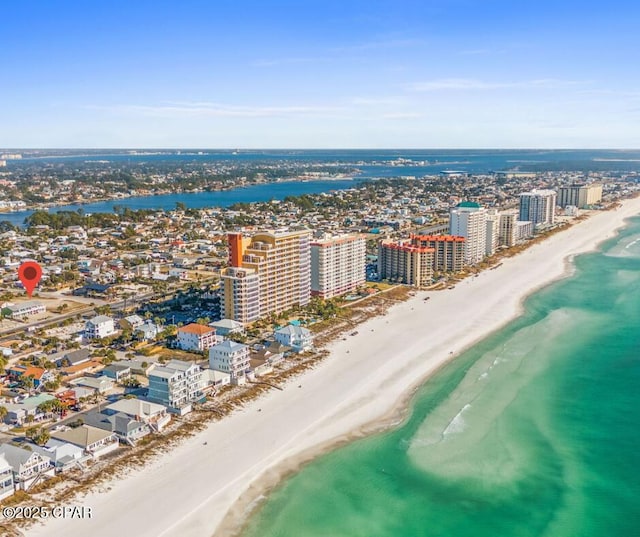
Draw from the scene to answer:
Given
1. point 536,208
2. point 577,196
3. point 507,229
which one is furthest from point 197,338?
point 577,196

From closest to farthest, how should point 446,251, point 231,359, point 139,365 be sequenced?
point 231,359 → point 139,365 → point 446,251

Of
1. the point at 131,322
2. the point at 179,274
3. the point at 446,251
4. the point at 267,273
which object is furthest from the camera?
the point at 446,251

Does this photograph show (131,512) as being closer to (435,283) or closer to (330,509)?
(330,509)

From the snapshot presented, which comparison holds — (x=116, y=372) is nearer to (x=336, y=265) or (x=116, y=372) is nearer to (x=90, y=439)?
(x=90, y=439)

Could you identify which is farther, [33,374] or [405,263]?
[405,263]

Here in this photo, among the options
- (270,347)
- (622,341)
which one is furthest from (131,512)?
(622,341)
